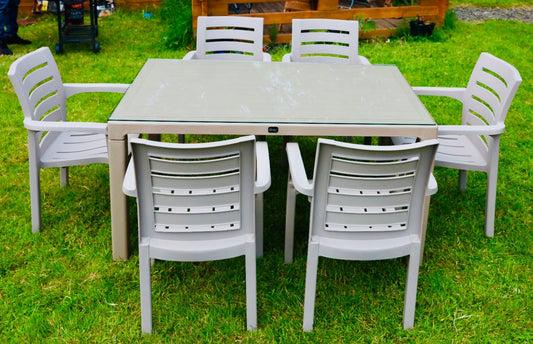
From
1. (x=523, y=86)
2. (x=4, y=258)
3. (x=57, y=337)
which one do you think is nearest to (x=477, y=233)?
(x=57, y=337)

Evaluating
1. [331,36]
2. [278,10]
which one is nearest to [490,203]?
[331,36]

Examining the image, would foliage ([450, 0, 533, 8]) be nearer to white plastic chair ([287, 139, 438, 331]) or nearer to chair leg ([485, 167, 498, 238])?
chair leg ([485, 167, 498, 238])

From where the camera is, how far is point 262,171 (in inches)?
109

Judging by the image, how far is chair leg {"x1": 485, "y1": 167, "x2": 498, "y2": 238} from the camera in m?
3.56

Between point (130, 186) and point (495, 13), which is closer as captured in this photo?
point (130, 186)

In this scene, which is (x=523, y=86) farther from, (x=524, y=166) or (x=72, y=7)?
(x=72, y=7)

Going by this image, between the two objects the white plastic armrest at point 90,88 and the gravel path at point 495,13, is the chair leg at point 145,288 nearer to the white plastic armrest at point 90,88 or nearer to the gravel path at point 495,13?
the white plastic armrest at point 90,88

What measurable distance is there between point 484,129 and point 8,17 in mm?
6048

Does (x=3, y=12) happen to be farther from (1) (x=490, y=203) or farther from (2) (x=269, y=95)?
(1) (x=490, y=203)

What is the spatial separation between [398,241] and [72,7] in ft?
19.9

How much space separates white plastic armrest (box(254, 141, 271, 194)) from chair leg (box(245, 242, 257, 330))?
255 millimetres

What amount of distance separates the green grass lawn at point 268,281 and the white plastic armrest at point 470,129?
2.31 feet

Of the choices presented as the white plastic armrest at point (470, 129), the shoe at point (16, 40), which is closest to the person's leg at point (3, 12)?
the shoe at point (16, 40)

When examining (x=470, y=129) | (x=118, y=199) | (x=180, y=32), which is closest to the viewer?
(x=118, y=199)
